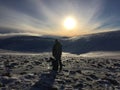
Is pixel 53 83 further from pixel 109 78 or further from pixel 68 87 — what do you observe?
pixel 109 78

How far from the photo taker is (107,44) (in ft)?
281

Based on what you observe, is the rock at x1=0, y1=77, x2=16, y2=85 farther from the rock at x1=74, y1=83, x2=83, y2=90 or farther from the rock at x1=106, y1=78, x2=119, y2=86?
the rock at x1=106, y1=78, x2=119, y2=86

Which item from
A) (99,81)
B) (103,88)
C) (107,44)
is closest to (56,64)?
(99,81)

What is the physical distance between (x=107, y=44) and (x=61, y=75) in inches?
2549

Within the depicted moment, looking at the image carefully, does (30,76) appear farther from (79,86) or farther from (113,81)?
(113,81)

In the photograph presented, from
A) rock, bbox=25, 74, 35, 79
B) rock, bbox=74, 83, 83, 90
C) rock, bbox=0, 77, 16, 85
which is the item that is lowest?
rock, bbox=74, 83, 83, 90

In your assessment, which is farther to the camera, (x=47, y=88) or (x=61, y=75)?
(x=61, y=75)

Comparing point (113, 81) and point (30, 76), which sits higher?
point (30, 76)

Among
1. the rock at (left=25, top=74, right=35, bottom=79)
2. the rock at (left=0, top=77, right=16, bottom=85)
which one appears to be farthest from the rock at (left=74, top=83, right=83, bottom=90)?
the rock at (left=0, top=77, right=16, bottom=85)

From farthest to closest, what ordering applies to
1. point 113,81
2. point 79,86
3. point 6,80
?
point 113,81 → point 79,86 → point 6,80

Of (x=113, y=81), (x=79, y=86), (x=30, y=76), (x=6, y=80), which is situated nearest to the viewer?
(x=6, y=80)

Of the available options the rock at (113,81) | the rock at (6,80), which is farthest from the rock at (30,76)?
the rock at (113,81)

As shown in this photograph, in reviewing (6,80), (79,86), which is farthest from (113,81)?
(6,80)

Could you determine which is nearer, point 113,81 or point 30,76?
point 30,76
